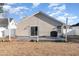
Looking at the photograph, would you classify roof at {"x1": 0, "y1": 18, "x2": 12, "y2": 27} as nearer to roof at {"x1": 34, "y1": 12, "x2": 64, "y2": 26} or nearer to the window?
the window

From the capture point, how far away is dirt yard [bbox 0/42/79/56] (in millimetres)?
10344

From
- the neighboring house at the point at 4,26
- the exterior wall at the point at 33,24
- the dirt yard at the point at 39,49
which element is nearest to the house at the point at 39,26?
the exterior wall at the point at 33,24

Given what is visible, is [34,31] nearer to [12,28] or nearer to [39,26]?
[39,26]

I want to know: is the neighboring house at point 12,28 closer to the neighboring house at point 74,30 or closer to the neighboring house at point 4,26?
the neighboring house at point 4,26

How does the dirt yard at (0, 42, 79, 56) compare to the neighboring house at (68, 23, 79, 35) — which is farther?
the neighboring house at (68, 23, 79, 35)

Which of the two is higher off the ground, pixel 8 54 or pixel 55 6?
pixel 55 6

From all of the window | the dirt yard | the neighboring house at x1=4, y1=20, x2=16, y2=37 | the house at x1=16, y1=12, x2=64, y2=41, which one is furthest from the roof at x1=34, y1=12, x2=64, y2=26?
the neighboring house at x1=4, y1=20, x2=16, y2=37

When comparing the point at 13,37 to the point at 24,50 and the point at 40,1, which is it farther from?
the point at 40,1

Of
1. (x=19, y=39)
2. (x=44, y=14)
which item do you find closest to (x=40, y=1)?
(x=44, y=14)

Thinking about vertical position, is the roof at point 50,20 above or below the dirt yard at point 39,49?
above

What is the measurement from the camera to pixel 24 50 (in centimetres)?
1041

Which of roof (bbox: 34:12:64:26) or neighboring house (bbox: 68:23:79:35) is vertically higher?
roof (bbox: 34:12:64:26)

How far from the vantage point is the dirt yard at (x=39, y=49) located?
10344 mm

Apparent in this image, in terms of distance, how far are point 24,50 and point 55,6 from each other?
4.38 ft
